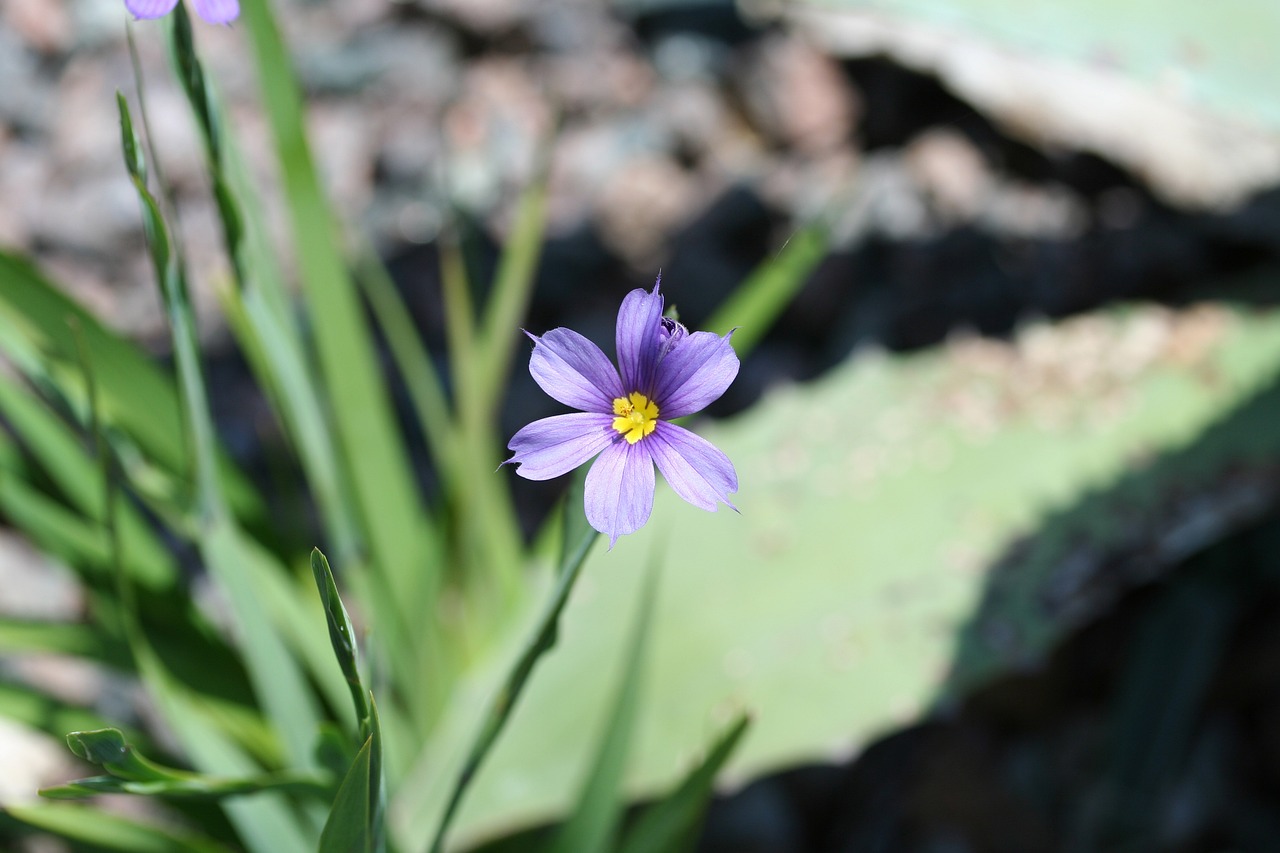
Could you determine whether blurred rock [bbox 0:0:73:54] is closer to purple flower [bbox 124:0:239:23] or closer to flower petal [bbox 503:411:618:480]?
purple flower [bbox 124:0:239:23]

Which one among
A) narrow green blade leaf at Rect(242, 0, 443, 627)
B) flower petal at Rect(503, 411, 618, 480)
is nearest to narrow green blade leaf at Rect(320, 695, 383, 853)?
flower petal at Rect(503, 411, 618, 480)

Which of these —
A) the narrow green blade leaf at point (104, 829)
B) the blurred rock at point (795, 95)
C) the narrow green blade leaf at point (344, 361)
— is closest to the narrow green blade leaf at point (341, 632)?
the narrow green blade leaf at point (104, 829)

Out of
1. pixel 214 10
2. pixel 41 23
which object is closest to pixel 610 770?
pixel 214 10

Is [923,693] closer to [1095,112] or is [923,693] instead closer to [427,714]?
[427,714]

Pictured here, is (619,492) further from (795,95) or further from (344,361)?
(795,95)

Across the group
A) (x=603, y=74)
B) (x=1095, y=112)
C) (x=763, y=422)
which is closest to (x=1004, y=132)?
(x=1095, y=112)

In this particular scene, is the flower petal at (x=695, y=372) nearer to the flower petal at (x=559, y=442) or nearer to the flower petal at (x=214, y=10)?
the flower petal at (x=559, y=442)
